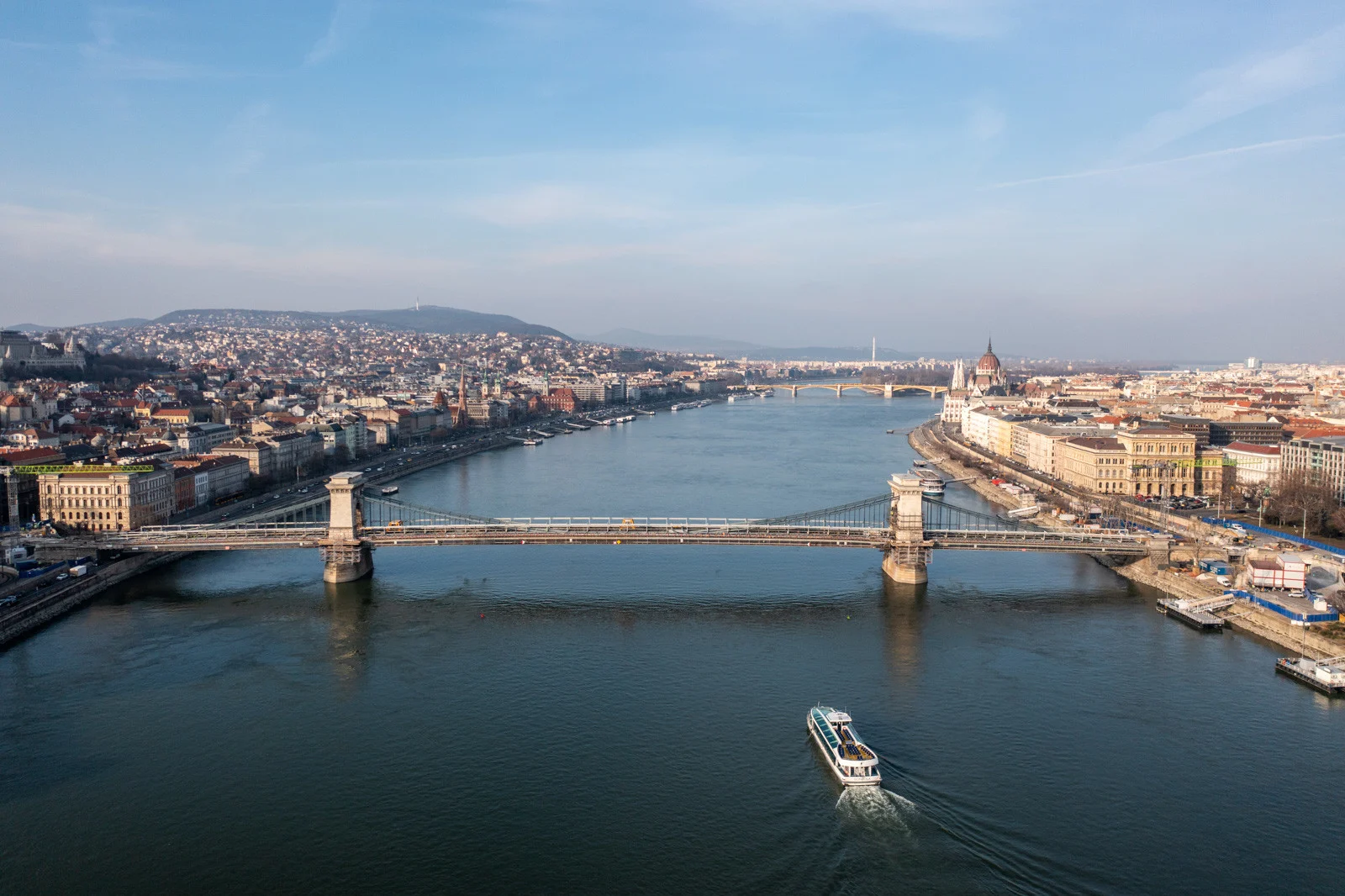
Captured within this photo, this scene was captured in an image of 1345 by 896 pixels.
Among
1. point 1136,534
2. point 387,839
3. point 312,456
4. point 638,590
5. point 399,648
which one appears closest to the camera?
point 387,839

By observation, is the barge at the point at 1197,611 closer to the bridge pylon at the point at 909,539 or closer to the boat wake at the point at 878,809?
the bridge pylon at the point at 909,539

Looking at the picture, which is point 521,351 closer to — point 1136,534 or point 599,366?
point 599,366

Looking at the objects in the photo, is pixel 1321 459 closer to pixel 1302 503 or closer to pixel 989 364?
pixel 1302 503

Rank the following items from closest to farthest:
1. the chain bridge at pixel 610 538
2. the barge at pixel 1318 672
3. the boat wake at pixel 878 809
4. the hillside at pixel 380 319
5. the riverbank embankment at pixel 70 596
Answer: the boat wake at pixel 878 809 < the barge at pixel 1318 672 < the riverbank embankment at pixel 70 596 < the chain bridge at pixel 610 538 < the hillside at pixel 380 319

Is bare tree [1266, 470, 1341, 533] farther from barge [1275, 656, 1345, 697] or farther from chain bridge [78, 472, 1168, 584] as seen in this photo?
barge [1275, 656, 1345, 697]

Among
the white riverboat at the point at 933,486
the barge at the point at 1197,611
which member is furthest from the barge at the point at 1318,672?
the white riverboat at the point at 933,486

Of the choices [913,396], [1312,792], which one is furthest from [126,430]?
[913,396]

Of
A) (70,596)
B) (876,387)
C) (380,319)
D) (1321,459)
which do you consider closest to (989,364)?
(876,387)
